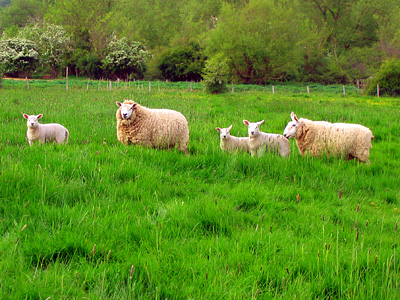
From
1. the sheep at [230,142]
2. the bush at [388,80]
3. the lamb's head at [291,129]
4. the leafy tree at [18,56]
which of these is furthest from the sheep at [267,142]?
the leafy tree at [18,56]

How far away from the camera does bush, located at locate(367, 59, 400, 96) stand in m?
26.5

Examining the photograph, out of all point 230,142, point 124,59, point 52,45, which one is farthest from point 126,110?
point 52,45

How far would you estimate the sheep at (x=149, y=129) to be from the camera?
6.34 m

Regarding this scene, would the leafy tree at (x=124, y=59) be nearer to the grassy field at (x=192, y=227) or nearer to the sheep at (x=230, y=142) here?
the sheep at (x=230, y=142)

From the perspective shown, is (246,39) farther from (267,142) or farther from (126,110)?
(126,110)

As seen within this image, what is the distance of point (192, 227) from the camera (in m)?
3.05

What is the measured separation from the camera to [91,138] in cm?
650

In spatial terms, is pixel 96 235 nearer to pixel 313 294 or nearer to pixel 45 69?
pixel 313 294

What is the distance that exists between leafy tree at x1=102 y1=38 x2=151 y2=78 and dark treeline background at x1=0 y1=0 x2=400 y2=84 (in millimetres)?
146

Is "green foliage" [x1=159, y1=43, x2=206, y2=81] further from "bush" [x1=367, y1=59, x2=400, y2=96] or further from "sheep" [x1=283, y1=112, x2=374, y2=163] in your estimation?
"sheep" [x1=283, y1=112, x2=374, y2=163]

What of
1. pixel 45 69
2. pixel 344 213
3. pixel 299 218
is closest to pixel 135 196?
pixel 299 218

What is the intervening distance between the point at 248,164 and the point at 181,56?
40.8 metres

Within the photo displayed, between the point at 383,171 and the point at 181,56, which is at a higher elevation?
the point at 181,56

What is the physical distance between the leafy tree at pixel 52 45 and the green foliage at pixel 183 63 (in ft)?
44.2
